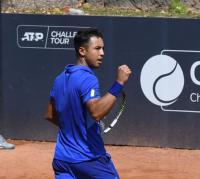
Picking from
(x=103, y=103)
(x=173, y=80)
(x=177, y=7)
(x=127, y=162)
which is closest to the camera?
(x=103, y=103)

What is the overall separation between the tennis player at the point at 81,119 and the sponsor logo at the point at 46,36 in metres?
5.35

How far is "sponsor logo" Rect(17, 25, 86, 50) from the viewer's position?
10.5 meters

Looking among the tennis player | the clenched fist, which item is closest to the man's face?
the tennis player

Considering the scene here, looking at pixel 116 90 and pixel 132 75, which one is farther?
pixel 132 75

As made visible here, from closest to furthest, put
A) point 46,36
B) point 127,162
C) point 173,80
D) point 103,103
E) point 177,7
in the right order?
point 103,103 < point 127,162 < point 173,80 < point 46,36 < point 177,7

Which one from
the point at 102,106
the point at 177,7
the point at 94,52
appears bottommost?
the point at 177,7

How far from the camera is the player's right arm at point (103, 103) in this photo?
4.75 m

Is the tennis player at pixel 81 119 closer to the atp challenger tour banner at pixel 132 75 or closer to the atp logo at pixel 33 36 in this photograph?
the atp challenger tour banner at pixel 132 75

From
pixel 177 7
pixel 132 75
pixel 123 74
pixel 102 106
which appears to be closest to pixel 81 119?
pixel 102 106

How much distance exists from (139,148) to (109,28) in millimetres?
1836

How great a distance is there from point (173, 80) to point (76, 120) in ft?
17.4

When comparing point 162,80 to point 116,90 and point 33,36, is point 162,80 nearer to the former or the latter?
point 33,36

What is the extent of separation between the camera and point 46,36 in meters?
10.6

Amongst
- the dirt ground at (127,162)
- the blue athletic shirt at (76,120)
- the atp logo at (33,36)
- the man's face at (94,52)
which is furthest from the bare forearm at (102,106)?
the atp logo at (33,36)
